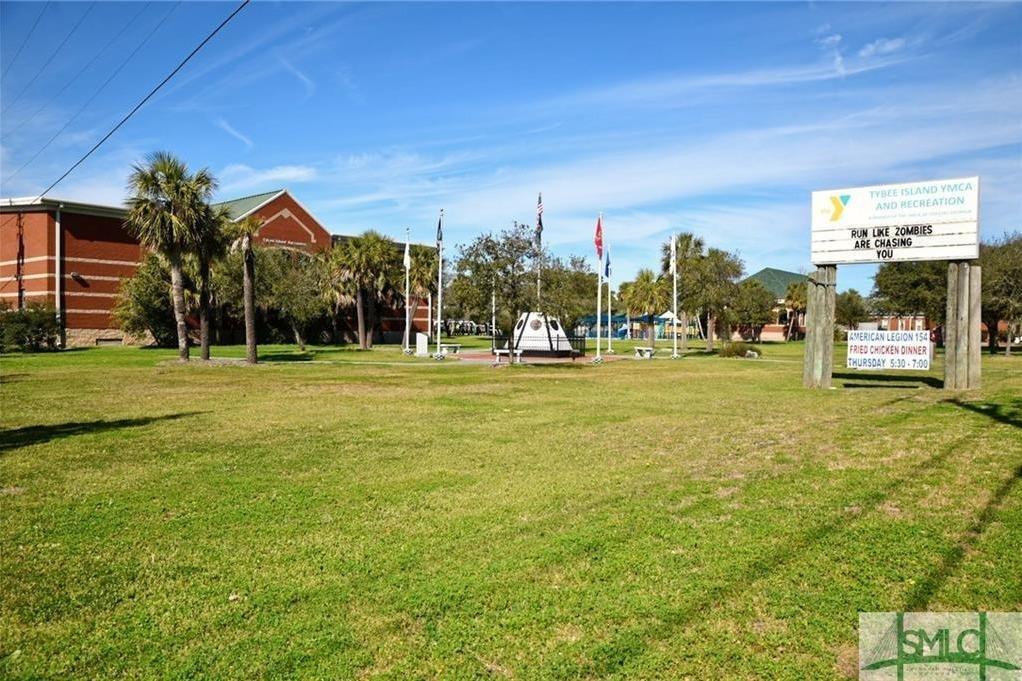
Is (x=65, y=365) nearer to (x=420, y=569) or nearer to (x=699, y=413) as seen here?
(x=699, y=413)

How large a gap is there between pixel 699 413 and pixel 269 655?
12.2 metres

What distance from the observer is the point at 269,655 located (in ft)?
13.7

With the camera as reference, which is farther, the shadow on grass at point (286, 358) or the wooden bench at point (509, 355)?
the shadow on grass at point (286, 358)

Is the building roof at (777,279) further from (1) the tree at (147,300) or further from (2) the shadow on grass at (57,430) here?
(2) the shadow on grass at (57,430)

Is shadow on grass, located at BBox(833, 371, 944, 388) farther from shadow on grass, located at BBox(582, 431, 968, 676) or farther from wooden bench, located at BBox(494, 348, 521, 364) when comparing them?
shadow on grass, located at BBox(582, 431, 968, 676)

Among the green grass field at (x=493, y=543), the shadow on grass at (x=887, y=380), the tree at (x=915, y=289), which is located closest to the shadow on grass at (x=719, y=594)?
the green grass field at (x=493, y=543)

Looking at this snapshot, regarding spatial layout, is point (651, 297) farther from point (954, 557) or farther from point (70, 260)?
point (954, 557)

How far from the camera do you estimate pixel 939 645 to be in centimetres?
427

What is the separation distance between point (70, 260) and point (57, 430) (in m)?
47.8

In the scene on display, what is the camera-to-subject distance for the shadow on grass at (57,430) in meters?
11.6

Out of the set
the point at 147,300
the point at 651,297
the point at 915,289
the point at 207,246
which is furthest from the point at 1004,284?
the point at 147,300

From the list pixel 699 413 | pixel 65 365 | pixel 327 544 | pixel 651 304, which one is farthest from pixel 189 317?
pixel 327 544

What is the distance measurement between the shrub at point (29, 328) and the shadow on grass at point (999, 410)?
50675 millimetres

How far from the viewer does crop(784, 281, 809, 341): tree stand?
95375mm
